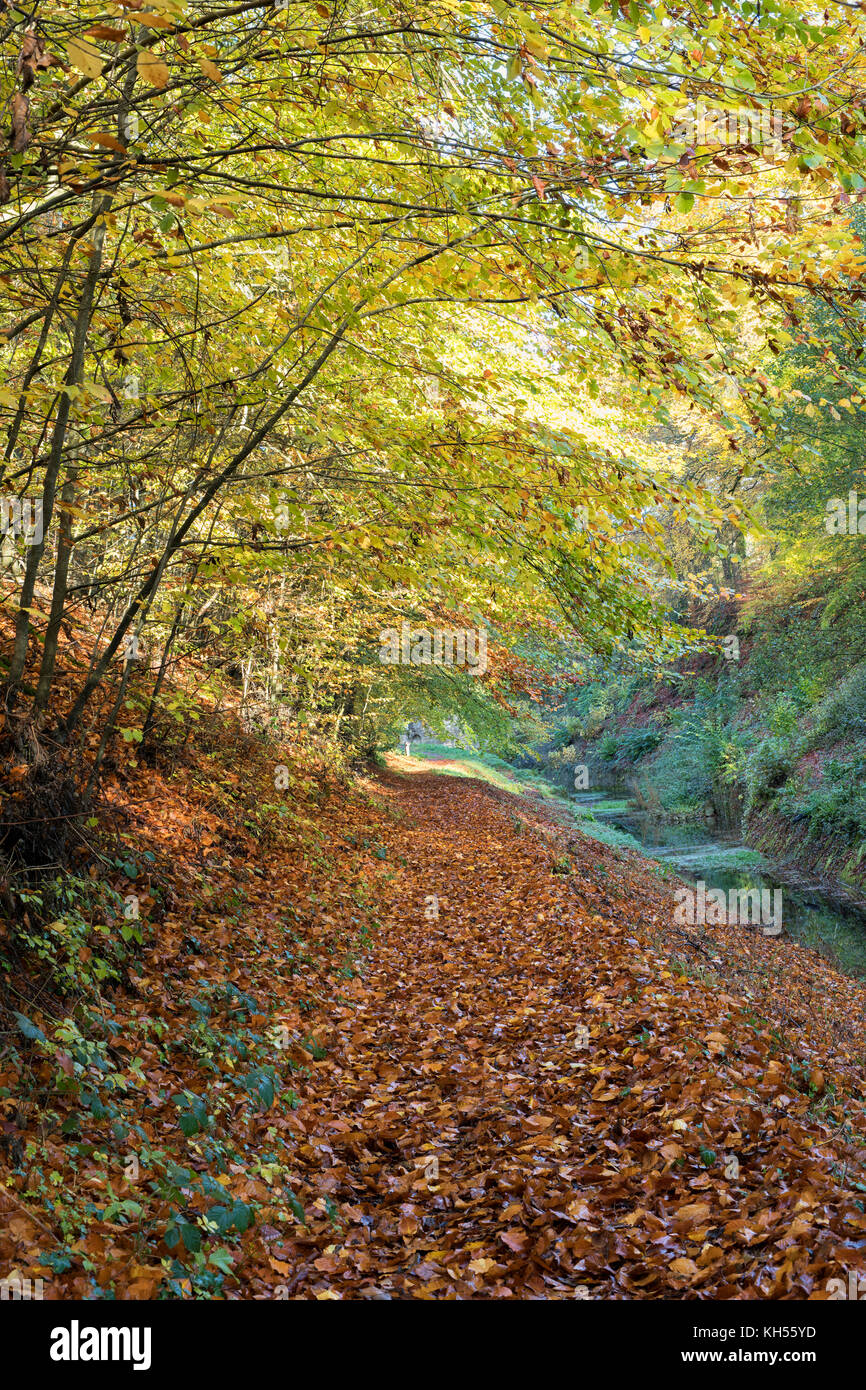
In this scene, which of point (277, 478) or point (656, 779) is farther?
point (656, 779)

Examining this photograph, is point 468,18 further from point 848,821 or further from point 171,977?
point 848,821

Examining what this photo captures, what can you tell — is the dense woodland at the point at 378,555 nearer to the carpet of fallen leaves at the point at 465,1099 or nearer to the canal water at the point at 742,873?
the carpet of fallen leaves at the point at 465,1099

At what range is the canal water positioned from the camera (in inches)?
558

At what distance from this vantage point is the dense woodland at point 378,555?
3.58 metres

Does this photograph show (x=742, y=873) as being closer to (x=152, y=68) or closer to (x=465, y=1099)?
(x=465, y=1099)

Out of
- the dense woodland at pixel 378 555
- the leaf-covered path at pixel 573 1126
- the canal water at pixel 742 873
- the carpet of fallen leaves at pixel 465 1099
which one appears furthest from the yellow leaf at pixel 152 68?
the canal water at pixel 742 873

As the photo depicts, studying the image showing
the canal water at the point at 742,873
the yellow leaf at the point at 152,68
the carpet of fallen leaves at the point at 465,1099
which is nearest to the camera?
the yellow leaf at the point at 152,68

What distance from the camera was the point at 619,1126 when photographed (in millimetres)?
4723

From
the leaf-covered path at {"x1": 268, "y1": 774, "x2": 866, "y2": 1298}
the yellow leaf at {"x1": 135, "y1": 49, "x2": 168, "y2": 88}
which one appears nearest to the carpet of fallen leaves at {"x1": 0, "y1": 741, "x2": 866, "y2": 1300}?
the leaf-covered path at {"x1": 268, "y1": 774, "x2": 866, "y2": 1298}

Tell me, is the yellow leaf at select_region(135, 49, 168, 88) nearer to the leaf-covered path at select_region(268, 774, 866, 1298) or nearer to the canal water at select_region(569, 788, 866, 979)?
the leaf-covered path at select_region(268, 774, 866, 1298)

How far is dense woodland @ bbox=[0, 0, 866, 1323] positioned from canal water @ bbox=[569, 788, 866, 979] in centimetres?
381

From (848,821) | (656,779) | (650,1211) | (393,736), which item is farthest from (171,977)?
(656,779)

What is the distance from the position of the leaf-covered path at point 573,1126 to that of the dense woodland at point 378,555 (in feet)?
0.10
